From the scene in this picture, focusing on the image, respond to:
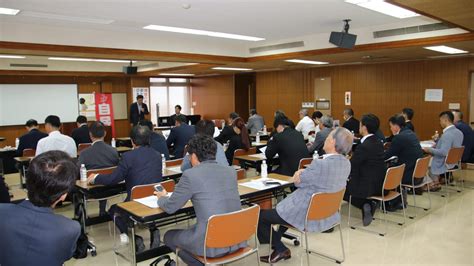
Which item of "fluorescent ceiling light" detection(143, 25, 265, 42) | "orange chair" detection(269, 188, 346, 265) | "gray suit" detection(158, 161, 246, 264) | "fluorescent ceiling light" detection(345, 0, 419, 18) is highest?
"fluorescent ceiling light" detection(143, 25, 265, 42)

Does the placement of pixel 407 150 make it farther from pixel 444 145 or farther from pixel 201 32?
pixel 201 32

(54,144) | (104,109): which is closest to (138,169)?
(54,144)

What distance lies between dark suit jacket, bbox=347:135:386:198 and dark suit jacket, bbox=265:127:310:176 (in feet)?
2.50

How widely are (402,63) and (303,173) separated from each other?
24.4 ft

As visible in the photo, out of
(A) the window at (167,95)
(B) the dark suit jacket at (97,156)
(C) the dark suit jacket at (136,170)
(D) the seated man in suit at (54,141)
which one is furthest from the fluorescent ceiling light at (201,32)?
(A) the window at (167,95)

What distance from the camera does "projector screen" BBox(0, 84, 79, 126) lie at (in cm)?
1129

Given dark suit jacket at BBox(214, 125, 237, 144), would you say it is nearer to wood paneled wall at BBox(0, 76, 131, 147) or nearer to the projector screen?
wood paneled wall at BBox(0, 76, 131, 147)

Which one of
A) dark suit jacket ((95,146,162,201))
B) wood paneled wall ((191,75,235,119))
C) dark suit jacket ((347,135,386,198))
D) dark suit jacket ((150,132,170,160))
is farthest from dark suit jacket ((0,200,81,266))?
wood paneled wall ((191,75,235,119))

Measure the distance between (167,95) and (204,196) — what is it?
12.8 metres

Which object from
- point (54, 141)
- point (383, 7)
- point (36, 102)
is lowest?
point (54, 141)

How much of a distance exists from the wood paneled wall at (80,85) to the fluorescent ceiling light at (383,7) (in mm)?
10291

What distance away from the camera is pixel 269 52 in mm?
8406

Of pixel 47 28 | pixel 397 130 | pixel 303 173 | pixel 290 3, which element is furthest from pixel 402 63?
pixel 47 28

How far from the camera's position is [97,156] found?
177 inches
